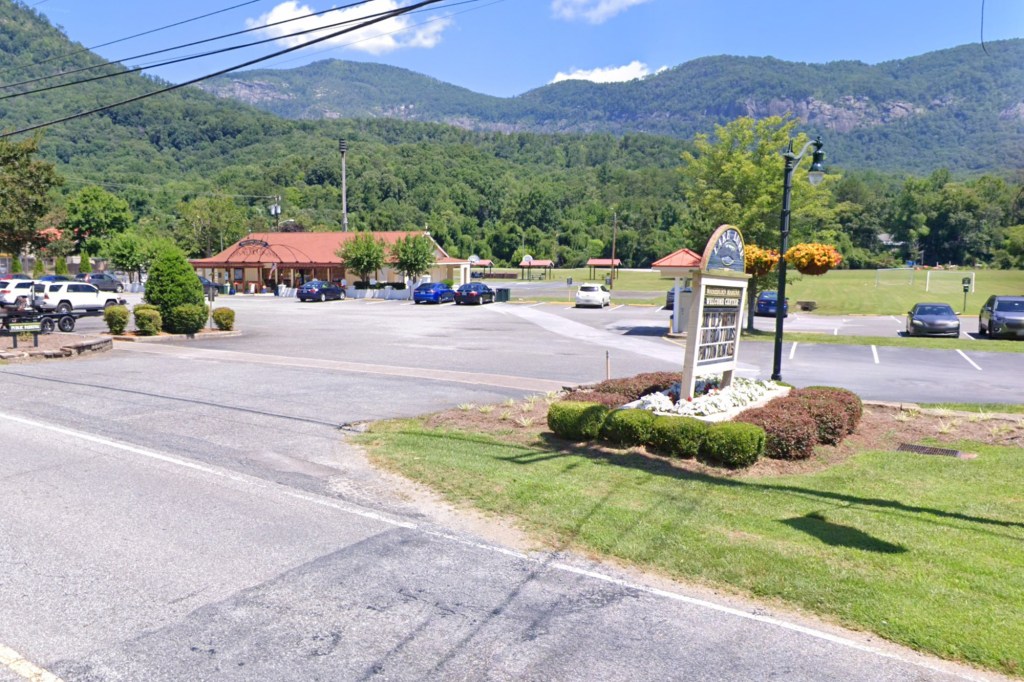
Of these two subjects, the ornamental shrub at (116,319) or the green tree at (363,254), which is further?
the green tree at (363,254)

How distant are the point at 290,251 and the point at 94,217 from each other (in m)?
45.5

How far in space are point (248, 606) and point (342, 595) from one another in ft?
2.15

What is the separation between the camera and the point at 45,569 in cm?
591

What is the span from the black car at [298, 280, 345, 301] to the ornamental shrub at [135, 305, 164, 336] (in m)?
27.7

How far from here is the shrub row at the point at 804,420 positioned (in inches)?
376

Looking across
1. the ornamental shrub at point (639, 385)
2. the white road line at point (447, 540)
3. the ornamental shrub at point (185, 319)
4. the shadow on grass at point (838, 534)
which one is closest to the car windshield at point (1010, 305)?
the ornamental shrub at point (639, 385)

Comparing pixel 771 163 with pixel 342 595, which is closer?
pixel 342 595

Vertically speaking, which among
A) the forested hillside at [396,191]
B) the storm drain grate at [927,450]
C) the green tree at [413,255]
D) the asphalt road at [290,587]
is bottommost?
the storm drain grate at [927,450]

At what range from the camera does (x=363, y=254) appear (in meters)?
59.0

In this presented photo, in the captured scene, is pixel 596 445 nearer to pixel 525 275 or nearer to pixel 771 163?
pixel 771 163

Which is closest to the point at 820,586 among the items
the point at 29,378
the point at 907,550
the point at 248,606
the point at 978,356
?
the point at 907,550

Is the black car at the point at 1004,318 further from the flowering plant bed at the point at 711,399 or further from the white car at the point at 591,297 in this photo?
the white car at the point at 591,297

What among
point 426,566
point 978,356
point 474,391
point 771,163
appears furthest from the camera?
point 771,163

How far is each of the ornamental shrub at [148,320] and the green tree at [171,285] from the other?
0.48 m
